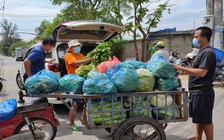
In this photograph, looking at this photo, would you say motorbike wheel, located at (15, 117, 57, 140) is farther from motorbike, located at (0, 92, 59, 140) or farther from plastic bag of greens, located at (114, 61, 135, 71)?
plastic bag of greens, located at (114, 61, 135, 71)

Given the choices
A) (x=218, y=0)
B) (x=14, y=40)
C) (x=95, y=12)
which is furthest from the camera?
(x=14, y=40)

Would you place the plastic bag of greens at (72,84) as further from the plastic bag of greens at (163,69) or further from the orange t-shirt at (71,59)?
the orange t-shirt at (71,59)

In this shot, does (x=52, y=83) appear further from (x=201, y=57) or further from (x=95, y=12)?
(x=95, y=12)

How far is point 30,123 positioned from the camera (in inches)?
130

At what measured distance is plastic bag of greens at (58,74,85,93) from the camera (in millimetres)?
3303

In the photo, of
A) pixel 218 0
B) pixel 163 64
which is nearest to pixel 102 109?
pixel 163 64

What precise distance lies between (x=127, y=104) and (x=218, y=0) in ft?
24.5

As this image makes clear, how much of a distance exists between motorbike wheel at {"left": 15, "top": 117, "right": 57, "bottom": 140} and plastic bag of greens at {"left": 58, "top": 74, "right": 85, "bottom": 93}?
1.86 ft

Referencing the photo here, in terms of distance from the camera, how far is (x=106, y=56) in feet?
12.4

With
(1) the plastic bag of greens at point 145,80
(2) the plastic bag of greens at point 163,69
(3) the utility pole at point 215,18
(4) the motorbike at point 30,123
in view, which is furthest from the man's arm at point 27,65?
(3) the utility pole at point 215,18

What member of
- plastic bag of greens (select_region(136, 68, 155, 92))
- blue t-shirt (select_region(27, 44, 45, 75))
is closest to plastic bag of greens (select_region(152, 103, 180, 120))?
plastic bag of greens (select_region(136, 68, 155, 92))

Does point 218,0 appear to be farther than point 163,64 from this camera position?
Yes

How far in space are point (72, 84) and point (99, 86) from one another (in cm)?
44

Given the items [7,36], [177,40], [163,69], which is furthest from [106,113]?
[7,36]
